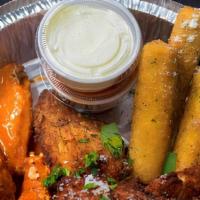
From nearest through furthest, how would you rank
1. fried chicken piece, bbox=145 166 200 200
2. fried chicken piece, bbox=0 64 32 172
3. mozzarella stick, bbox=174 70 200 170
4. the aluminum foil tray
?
1. fried chicken piece, bbox=145 166 200 200
2. mozzarella stick, bbox=174 70 200 170
3. fried chicken piece, bbox=0 64 32 172
4. the aluminum foil tray

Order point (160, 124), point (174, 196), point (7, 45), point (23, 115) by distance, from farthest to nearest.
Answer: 1. point (7, 45)
2. point (23, 115)
3. point (160, 124)
4. point (174, 196)

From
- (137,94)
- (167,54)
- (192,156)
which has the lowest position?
(192,156)

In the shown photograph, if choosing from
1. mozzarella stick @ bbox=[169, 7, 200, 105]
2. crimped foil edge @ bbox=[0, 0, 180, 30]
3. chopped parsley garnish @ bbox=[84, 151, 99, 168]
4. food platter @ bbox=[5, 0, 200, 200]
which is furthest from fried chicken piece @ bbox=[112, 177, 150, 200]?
crimped foil edge @ bbox=[0, 0, 180, 30]

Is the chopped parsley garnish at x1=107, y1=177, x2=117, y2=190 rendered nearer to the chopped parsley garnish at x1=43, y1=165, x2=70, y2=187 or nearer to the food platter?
the food platter

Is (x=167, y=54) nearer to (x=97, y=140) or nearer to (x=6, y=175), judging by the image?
(x=97, y=140)

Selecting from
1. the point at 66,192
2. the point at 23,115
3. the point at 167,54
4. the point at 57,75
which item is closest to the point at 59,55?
the point at 57,75

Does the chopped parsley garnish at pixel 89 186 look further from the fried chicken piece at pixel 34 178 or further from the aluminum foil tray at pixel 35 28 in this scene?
the aluminum foil tray at pixel 35 28
